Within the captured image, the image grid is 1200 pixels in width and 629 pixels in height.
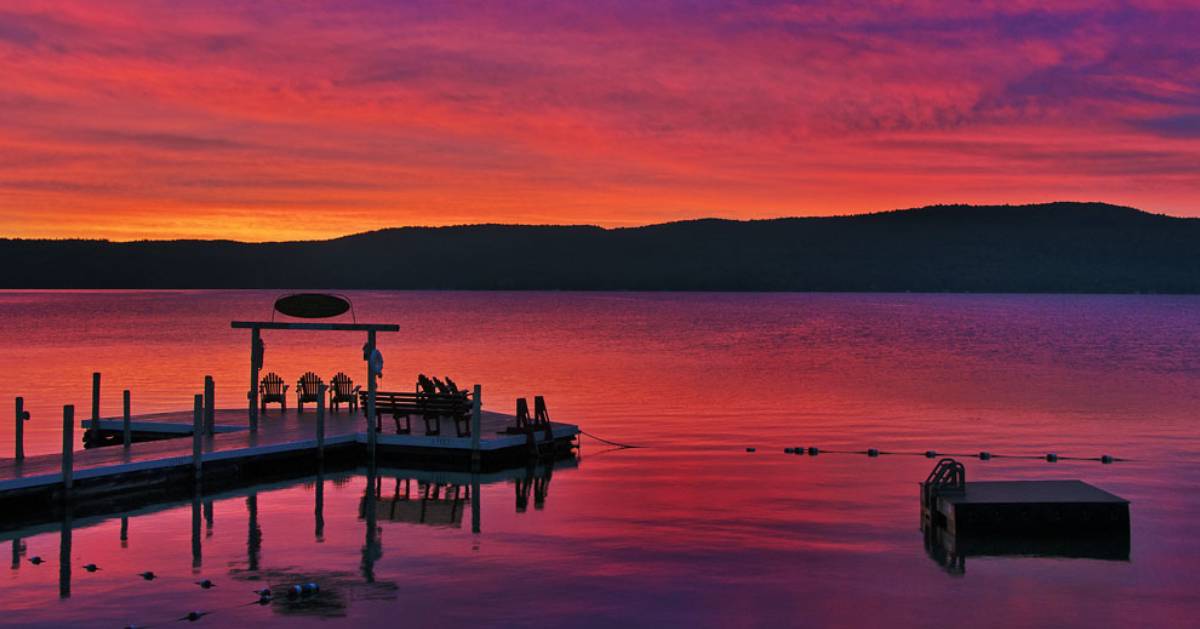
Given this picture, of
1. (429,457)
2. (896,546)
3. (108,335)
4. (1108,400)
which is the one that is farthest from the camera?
(108,335)

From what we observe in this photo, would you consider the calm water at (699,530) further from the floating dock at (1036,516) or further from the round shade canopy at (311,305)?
the round shade canopy at (311,305)

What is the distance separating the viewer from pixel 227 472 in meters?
25.8

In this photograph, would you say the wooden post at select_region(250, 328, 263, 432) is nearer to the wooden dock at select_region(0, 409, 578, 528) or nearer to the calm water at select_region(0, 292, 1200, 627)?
the wooden dock at select_region(0, 409, 578, 528)

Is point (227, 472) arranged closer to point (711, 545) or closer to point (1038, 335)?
point (711, 545)

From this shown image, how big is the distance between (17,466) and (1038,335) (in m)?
111

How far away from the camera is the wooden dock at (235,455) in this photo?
22781 millimetres

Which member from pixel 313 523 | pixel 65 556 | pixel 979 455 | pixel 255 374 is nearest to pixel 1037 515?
pixel 313 523

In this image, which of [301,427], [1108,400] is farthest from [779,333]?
[301,427]

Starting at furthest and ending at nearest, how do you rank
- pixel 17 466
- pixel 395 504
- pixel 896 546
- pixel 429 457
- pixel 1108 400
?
pixel 1108 400 → pixel 429 457 → pixel 395 504 → pixel 17 466 → pixel 896 546

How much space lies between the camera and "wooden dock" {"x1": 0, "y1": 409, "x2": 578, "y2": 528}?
74.7 ft

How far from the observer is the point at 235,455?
85.5 ft

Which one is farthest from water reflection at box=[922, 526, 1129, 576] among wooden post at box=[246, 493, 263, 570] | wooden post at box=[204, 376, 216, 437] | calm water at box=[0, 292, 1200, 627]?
wooden post at box=[204, 376, 216, 437]

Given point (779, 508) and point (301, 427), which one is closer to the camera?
point (779, 508)

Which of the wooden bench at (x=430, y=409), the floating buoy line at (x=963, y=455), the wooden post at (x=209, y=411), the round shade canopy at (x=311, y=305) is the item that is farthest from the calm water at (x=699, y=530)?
the round shade canopy at (x=311, y=305)
